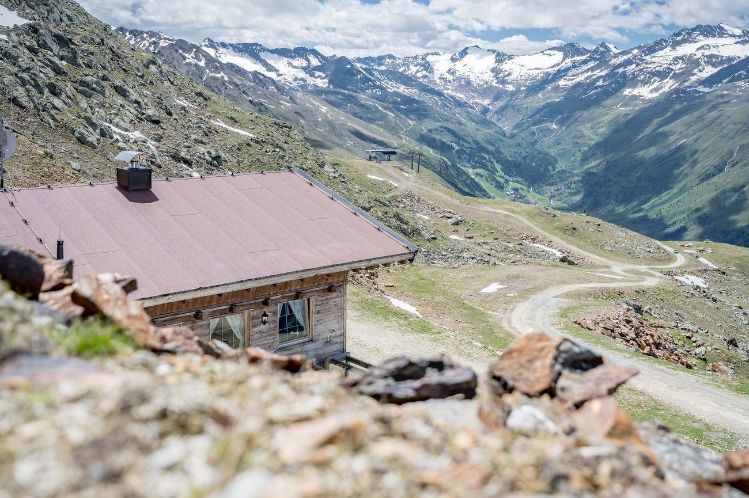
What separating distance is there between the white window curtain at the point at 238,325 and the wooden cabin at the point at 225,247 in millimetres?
35

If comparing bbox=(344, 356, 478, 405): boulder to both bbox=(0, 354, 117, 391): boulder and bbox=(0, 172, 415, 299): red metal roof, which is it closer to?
bbox=(0, 354, 117, 391): boulder

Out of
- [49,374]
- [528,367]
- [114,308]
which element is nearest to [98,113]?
[114,308]

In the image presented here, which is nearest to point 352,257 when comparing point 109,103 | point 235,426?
point 235,426

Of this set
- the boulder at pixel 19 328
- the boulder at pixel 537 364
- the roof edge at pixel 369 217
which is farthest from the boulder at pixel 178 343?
the roof edge at pixel 369 217

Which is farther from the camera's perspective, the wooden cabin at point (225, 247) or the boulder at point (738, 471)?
the wooden cabin at point (225, 247)

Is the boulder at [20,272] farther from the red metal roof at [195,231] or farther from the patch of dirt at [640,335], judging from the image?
the patch of dirt at [640,335]

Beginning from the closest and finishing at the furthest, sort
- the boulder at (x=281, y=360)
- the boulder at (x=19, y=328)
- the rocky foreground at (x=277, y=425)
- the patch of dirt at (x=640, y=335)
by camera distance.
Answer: the rocky foreground at (x=277, y=425), the boulder at (x=19, y=328), the boulder at (x=281, y=360), the patch of dirt at (x=640, y=335)

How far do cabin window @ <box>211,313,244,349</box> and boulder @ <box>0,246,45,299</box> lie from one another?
12.0 metres

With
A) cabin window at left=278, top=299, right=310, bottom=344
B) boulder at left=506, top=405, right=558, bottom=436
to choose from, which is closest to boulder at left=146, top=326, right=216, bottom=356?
boulder at left=506, top=405, right=558, bottom=436

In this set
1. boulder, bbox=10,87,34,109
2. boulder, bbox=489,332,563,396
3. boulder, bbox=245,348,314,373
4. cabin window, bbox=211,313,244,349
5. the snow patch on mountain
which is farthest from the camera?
the snow patch on mountain

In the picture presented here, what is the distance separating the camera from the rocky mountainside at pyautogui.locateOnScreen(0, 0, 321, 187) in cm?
6581

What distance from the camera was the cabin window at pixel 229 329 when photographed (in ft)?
72.1

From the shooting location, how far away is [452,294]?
56906 mm

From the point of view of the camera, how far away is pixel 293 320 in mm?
23984
